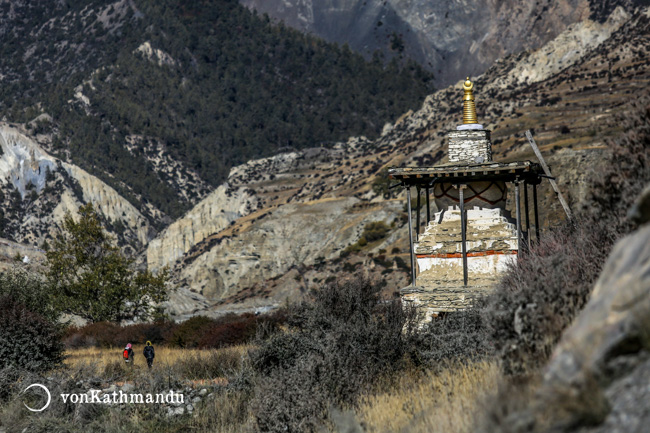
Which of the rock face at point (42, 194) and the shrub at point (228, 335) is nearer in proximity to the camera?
the shrub at point (228, 335)

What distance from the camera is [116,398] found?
1428cm

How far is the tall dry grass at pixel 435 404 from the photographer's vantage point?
6.95 metres

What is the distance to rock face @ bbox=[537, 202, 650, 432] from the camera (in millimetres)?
4461

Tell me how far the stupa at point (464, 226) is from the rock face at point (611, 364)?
12274 millimetres

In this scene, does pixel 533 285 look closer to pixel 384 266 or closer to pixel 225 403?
pixel 225 403

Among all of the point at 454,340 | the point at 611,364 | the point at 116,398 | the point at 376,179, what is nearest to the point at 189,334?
the point at 116,398

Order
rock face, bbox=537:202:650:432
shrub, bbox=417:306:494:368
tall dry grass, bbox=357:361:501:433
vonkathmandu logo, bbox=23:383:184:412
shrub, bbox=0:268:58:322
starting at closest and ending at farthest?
1. rock face, bbox=537:202:650:432
2. tall dry grass, bbox=357:361:501:433
3. shrub, bbox=417:306:494:368
4. vonkathmandu logo, bbox=23:383:184:412
5. shrub, bbox=0:268:58:322

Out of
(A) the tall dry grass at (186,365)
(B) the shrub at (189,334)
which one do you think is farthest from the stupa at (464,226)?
(B) the shrub at (189,334)

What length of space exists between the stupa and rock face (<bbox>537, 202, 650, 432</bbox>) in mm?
12274

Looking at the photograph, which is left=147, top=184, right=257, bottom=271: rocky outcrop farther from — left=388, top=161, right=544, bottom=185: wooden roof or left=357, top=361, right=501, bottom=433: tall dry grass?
left=357, top=361, right=501, bottom=433: tall dry grass

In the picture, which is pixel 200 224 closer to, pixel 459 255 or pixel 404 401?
pixel 459 255

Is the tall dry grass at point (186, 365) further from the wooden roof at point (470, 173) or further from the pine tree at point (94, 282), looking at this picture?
the pine tree at point (94, 282)

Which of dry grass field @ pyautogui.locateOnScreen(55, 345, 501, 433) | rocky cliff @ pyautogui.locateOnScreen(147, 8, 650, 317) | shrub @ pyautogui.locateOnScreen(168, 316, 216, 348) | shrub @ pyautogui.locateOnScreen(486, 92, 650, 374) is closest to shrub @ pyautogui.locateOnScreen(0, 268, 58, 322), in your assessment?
shrub @ pyautogui.locateOnScreen(168, 316, 216, 348)

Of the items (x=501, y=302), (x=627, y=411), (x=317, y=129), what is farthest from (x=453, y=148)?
(x=317, y=129)
